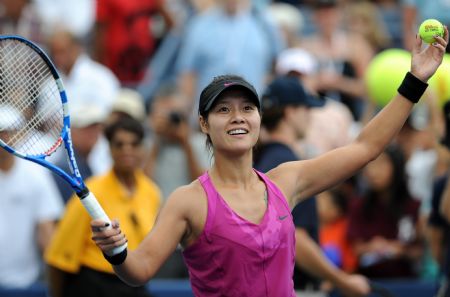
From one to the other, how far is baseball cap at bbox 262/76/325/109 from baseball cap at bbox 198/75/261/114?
221cm

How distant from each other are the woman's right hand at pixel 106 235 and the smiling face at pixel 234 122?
630 millimetres

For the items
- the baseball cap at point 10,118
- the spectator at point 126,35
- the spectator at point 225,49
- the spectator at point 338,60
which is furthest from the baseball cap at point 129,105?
the baseball cap at point 10,118

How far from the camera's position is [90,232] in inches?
269

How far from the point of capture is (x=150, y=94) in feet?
36.8

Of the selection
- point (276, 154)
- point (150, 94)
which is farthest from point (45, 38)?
point (276, 154)

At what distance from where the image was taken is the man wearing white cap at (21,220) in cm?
830

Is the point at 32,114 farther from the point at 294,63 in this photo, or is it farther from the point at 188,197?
the point at 294,63

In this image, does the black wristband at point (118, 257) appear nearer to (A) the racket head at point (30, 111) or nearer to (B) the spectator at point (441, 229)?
(A) the racket head at point (30, 111)

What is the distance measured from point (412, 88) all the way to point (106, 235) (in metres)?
1.50

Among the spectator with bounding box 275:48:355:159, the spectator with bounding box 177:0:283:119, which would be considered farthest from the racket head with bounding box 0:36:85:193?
the spectator with bounding box 177:0:283:119

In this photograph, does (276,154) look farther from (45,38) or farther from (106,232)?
(45,38)

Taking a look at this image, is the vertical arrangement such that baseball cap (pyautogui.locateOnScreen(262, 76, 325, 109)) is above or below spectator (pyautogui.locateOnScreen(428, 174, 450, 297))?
above

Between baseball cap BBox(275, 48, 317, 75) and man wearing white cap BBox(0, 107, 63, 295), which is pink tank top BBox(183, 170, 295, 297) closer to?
man wearing white cap BBox(0, 107, 63, 295)

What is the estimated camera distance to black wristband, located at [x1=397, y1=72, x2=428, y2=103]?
15.5ft
